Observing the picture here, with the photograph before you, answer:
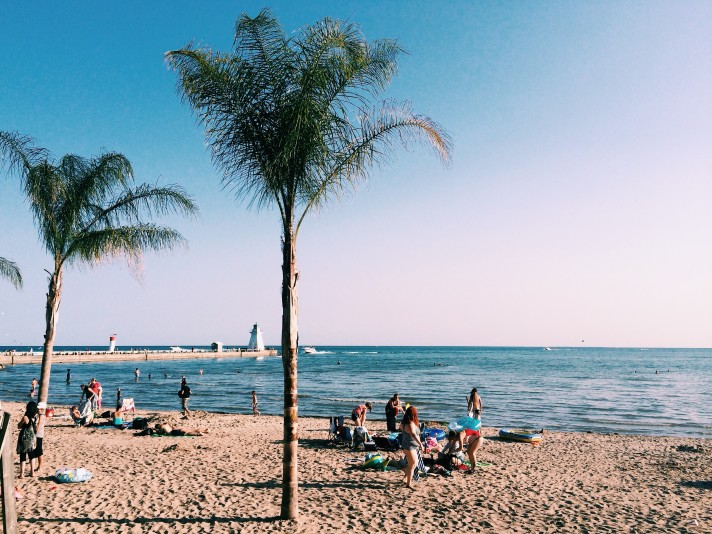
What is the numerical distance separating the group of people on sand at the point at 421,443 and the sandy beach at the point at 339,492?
1.77 ft

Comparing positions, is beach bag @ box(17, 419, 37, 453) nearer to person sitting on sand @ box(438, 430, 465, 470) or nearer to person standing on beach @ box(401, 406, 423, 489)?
person standing on beach @ box(401, 406, 423, 489)

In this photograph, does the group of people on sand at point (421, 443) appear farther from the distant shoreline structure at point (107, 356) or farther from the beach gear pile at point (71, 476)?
the distant shoreline structure at point (107, 356)

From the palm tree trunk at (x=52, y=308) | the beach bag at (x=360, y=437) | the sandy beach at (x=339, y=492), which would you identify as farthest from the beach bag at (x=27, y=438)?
the beach bag at (x=360, y=437)

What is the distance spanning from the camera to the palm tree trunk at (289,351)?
310 inches

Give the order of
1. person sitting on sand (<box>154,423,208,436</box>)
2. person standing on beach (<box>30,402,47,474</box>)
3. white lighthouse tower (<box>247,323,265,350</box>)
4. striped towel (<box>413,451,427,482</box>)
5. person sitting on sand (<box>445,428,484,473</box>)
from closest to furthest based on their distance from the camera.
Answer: person standing on beach (<box>30,402,47,474</box>)
striped towel (<box>413,451,427,482</box>)
person sitting on sand (<box>445,428,484,473</box>)
person sitting on sand (<box>154,423,208,436</box>)
white lighthouse tower (<box>247,323,265,350</box>)

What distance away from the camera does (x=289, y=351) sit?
7.88 meters

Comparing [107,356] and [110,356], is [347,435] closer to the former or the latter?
[107,356]

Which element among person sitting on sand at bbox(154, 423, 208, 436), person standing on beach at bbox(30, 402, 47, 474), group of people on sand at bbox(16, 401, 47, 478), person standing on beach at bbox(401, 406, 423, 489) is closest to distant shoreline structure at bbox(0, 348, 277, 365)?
person sitting on sand at bbox(154, 423, 208, 436)

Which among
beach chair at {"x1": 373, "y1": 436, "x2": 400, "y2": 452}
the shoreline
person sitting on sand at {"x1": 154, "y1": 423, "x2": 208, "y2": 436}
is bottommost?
the shoreline

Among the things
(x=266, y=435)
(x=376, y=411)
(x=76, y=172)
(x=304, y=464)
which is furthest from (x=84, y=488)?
(x=376, y=411)

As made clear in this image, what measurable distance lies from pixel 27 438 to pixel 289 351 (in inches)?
272

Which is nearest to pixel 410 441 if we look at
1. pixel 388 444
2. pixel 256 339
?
pixel 388 444

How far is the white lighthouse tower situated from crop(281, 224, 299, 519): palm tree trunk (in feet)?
410

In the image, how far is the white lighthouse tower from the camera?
12950 cm
